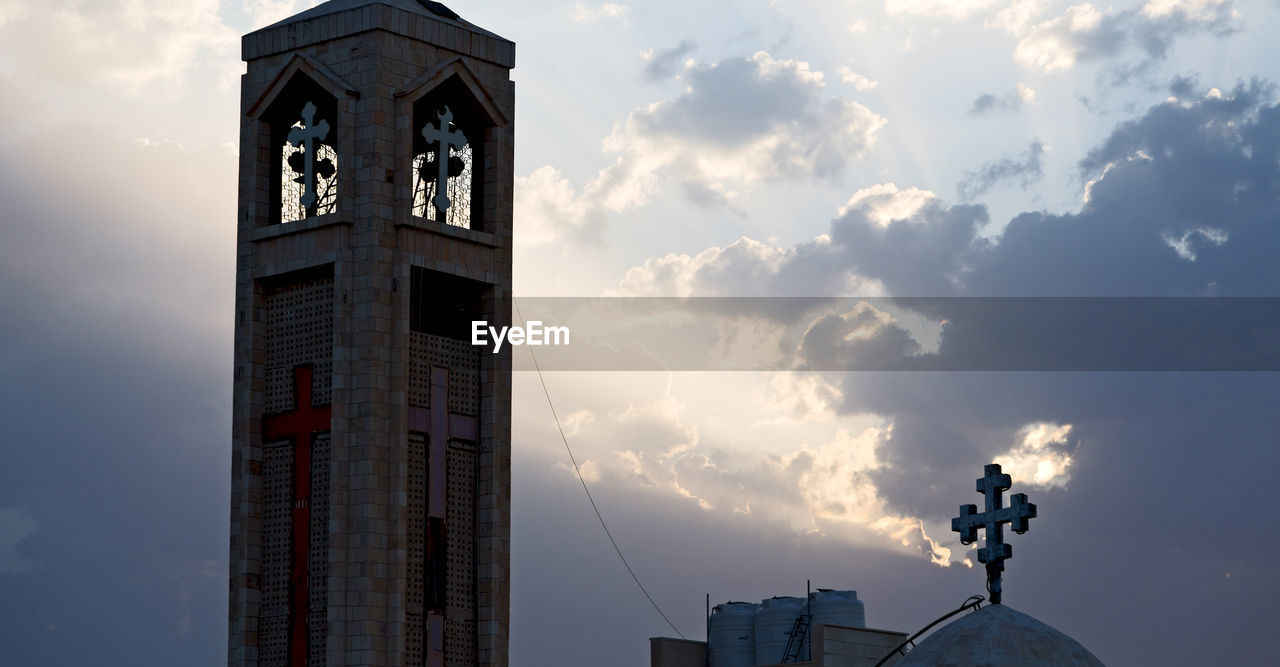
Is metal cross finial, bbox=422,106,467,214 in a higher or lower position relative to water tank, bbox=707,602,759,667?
higher

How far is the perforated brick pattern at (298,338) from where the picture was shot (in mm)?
57312

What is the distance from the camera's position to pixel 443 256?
58.1m

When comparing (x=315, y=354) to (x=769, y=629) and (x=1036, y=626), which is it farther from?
(x=1036, y=626)

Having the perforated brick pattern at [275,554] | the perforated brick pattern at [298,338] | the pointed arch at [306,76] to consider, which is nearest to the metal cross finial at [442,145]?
the pointed arch at [306,76]

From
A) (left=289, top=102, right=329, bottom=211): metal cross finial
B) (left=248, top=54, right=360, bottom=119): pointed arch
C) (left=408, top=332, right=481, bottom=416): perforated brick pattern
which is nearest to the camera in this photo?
(left=248, top=54, right=360, bottom=119): pointed arch

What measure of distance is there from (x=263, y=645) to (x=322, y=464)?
5.59m

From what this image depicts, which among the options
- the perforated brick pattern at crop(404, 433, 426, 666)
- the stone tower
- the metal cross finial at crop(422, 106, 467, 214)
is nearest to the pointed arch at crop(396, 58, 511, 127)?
the stone tower

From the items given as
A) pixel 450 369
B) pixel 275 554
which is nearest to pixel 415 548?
pixel 275 554

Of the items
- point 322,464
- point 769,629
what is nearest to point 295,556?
point 322,464

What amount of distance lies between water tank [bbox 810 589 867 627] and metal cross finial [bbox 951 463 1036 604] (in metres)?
29.5

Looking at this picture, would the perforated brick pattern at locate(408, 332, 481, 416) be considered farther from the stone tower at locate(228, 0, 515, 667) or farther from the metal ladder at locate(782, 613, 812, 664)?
the metal ladder at locate(782, 613, 812, 664)

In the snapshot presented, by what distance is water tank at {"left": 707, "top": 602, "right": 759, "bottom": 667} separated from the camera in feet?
229

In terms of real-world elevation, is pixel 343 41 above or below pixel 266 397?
above

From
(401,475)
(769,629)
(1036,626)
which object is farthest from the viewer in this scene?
(769,629)
